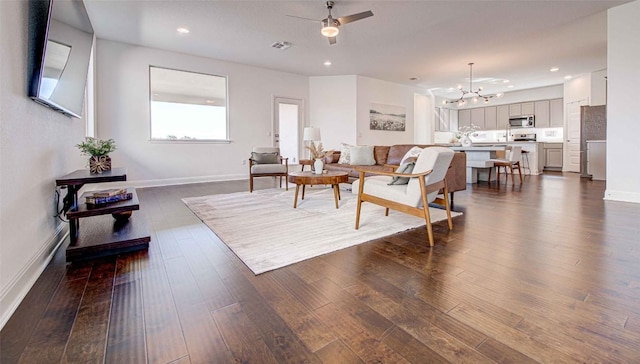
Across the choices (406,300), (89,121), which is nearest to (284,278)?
(406,300)

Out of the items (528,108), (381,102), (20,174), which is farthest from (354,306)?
(528,108)

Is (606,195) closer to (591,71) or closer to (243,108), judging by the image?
(591,71)

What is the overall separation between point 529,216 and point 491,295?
2.29 m

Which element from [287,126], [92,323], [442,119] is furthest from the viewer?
[442,119]

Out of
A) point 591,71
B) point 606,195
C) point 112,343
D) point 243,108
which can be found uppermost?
point 591,71

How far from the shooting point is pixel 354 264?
206 cm

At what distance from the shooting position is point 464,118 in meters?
11.7

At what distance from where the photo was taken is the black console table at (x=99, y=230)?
7.07 ft

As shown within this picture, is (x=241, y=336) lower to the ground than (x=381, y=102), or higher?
lower

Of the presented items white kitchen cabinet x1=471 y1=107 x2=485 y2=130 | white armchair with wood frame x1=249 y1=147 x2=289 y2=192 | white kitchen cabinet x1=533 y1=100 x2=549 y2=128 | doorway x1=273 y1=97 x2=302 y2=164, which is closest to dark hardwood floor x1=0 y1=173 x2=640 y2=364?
white armchair with wood frame x1=249 y1=147 x2=289 y2=192

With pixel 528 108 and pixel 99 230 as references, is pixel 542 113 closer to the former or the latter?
pixel 528 108

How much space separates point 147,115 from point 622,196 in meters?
8.18

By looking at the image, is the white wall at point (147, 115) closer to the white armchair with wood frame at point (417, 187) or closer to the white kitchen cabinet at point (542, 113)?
the white armchair with wood frame at point (417, 187)

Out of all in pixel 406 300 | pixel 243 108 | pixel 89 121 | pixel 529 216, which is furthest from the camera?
pixel 243 108
